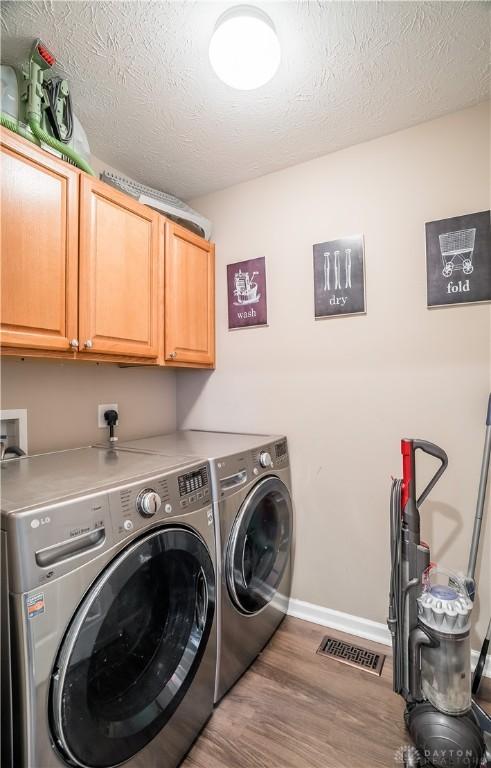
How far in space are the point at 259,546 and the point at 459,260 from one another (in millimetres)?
1666

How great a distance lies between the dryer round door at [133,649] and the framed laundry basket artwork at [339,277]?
4.46 feet

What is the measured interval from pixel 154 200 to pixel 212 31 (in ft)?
2.54

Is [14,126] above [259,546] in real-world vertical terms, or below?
above

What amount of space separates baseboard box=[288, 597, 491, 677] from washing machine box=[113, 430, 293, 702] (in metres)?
0.09

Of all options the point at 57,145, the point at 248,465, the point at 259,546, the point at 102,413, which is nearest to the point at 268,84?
the point at 57,145

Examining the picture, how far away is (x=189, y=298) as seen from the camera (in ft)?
6.84

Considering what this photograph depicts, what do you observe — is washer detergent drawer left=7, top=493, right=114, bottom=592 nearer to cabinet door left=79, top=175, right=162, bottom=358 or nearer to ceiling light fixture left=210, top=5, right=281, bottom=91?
cabinet door left=79, top=175, right=162, bottom=358

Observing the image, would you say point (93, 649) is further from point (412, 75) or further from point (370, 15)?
point (412, 75)

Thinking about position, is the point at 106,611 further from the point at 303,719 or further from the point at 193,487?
the point at 303,719

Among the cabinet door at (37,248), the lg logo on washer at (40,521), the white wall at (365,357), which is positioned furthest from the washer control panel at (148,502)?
the white wall at (365,357)

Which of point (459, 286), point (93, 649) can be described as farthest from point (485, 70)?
point (93, 649)

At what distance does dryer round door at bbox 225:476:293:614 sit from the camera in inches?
56.1

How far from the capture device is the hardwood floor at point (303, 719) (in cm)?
121

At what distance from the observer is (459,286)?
5.27ft
